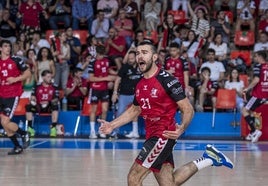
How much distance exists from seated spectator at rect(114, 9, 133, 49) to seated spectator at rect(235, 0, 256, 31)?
3252 mm

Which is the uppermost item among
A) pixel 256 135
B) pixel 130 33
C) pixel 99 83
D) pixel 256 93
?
pixel 130 33

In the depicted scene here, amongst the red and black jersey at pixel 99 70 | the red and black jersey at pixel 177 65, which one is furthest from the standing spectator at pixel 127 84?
the red and black jersey at pixel 177 65

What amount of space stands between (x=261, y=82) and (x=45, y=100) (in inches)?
213

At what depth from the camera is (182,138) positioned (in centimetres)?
1780

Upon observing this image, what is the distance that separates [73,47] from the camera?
2033 centimetres

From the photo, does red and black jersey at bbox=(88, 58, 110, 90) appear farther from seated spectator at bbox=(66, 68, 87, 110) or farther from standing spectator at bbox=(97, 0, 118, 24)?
standing spectator at bbox=(97, 0, 118, 24)

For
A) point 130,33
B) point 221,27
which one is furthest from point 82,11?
point 221,27

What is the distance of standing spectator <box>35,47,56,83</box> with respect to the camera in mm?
18766

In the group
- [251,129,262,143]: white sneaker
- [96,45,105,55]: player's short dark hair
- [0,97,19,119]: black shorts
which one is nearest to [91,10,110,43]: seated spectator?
[96,45,105,55]: player's short dark hair

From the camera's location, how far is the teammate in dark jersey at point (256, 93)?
1688 centimetres

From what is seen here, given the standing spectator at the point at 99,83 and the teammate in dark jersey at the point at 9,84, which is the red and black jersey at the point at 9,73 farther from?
the standing spectator at the point at 99,83

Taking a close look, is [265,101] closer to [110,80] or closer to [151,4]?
[110,80]

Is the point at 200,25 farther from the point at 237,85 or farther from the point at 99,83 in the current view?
the point at 99,83

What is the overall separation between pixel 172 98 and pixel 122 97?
985cm
